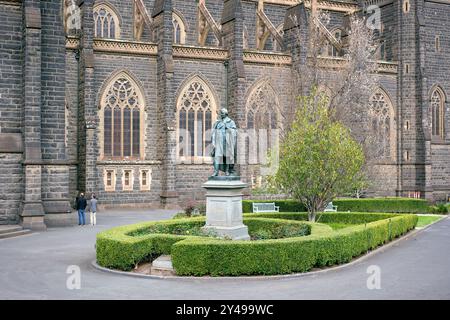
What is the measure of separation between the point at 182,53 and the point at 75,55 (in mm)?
6384

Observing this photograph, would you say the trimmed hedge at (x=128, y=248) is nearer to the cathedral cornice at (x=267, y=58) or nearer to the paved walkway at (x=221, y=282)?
the paved walkway at (x=221, y=282)

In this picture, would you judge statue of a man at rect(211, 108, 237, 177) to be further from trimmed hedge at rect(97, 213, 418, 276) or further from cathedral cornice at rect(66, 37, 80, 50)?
cathedral cornice at rect(66, 37, 80, 50)

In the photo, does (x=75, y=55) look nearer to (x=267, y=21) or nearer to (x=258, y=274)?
(x=267, y=21)

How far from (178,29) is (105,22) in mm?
5267

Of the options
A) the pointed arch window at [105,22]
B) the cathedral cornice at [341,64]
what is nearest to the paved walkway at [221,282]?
the cathedral cornice at [341,64]

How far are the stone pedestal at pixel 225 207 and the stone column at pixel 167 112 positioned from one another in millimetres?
17099

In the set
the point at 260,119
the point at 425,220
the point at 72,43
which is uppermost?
the point at 72,43

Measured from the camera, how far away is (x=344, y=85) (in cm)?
3475

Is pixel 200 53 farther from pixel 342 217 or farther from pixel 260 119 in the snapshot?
pixel 342 217

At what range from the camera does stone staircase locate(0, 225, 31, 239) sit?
857 inches

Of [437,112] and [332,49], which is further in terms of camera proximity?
[332,49]

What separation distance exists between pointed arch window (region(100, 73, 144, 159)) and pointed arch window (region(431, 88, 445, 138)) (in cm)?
2338

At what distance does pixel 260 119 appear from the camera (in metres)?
38.0

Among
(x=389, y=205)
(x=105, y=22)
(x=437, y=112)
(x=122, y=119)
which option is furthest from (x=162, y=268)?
(x=437, y=112)
